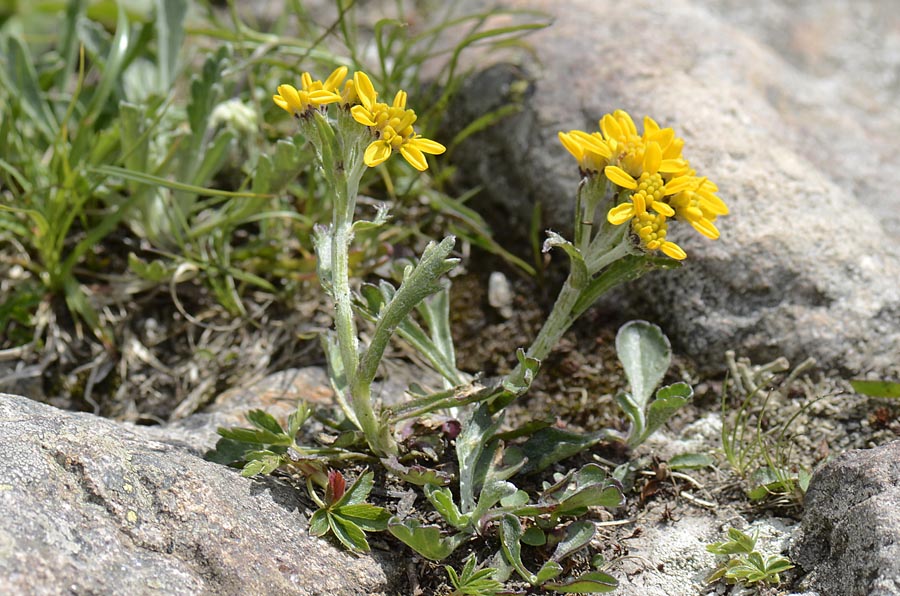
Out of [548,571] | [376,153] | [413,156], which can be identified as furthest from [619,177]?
[548,571]

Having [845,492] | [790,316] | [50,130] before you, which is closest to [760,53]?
[790,316]

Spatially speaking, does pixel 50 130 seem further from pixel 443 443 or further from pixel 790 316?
pixel 790 316

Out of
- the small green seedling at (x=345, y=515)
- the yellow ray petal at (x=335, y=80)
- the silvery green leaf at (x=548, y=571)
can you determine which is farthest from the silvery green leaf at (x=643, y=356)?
the yellow ray petal at (x=335, y=80)

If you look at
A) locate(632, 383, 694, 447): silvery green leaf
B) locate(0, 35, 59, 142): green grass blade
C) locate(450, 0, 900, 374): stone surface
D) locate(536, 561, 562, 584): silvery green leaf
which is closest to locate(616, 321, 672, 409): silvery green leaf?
locate(632, 383, 694, 447): silvery green leaf

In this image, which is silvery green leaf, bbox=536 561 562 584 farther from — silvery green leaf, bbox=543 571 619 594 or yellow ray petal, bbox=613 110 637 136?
yellow ray petal, bbox=613 110 637 136

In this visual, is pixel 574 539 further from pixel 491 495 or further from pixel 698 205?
pixel 698 205

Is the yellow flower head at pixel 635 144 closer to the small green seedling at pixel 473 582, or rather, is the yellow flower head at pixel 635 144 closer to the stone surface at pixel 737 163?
the stone surface at pixel 737 163
